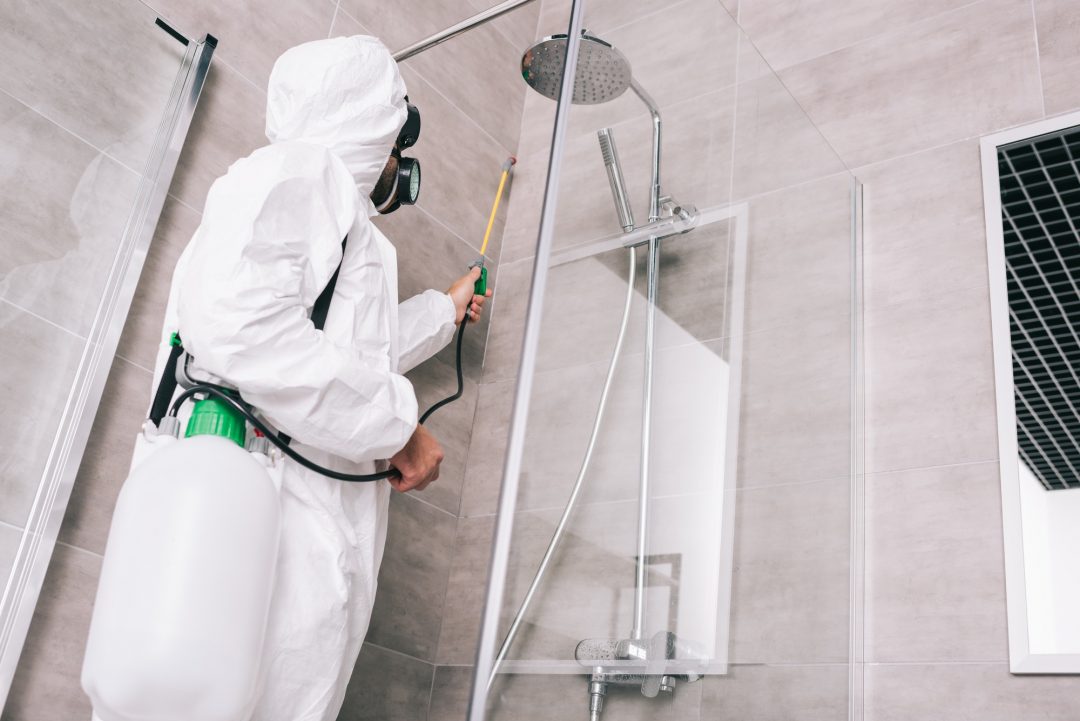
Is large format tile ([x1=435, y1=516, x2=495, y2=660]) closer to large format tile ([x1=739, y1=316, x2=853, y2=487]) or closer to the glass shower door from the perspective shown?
large format tile ([x1=739, y1=316, x2=853, y2=487])

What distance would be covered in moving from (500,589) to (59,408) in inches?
32.0

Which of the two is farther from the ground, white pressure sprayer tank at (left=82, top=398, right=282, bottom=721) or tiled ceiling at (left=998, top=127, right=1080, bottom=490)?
tiled ceiling at (left=998, top=127, right=1080, bottom=490)

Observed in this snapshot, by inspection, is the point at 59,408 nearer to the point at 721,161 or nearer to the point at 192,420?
the point at 192,420

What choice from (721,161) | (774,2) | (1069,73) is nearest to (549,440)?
(721,161)

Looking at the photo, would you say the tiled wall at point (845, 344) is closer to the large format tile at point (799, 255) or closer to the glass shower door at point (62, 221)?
the large format tile at point (799, 255)

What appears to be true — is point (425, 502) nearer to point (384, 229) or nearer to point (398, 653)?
point (398, 653)

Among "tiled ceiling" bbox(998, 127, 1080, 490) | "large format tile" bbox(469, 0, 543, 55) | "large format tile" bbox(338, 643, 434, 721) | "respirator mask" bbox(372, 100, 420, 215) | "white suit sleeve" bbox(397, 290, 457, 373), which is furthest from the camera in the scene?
"large format tile" bbox(469, 0, 543, 55)

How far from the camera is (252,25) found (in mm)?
1898

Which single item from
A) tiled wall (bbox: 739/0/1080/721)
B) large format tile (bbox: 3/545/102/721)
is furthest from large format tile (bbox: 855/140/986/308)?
large format tile (bbox: 3/545/102/721)

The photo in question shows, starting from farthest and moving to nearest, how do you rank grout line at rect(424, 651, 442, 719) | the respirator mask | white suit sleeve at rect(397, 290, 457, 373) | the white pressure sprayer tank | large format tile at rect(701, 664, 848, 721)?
grout line at rect(424, 651, 442, 719) < white suit sleeve at rect(397, 290, 457, 373) < the respirator mask < large format tile at rect(701, 664, 848, 721) < the white pressure sprayer tank

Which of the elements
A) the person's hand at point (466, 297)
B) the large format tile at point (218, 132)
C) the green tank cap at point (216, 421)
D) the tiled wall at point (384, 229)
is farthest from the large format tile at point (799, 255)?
the large format tile at point (218, 132)

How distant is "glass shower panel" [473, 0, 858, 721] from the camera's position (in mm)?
1107

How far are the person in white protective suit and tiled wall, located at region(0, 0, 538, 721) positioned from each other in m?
0.30

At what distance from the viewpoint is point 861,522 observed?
5.15ft
